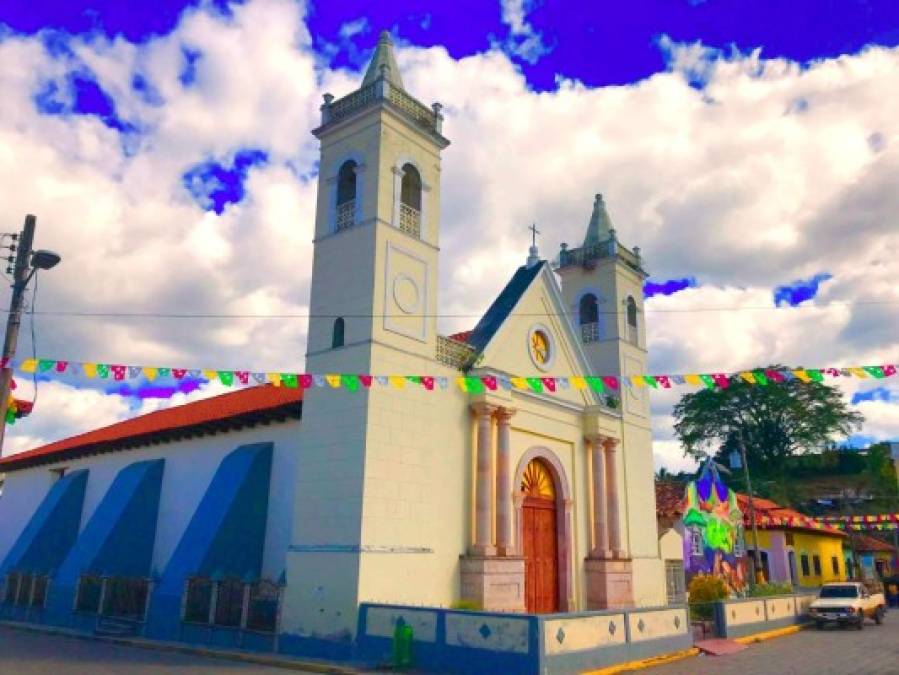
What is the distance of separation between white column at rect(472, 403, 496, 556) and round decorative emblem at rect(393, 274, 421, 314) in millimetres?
2998

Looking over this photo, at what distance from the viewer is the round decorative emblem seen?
17312mm

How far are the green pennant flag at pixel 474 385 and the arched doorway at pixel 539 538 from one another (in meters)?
3.14

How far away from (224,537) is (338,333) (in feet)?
17.7

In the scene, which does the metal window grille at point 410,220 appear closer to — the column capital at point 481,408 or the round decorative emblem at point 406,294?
the round decorative emblem at point 406,294

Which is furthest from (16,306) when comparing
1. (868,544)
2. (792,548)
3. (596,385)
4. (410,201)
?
(868,544)

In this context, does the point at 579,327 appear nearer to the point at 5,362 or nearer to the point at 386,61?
the point at 386,61

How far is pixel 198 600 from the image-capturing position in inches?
688

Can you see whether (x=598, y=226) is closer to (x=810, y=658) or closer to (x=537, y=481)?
(x=537, y=481)

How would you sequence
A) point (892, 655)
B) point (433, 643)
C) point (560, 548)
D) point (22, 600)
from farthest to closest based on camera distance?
1. point (22, 600)
2. point (560, 548)
3. point (892, 655)
4. point (433, 643)

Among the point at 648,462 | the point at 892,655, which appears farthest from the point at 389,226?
the point at 892,655

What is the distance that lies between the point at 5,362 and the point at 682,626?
14.7m

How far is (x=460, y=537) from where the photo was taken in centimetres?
1756

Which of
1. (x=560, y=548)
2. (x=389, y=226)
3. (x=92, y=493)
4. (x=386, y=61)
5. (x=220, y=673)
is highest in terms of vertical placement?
(x=386, y=61)

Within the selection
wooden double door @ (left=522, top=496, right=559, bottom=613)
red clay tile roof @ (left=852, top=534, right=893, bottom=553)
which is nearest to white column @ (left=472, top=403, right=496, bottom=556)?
wooden double door @ (left=522, top=496, right=559, bottom=613)
